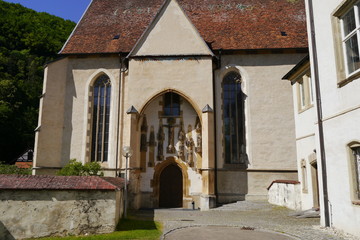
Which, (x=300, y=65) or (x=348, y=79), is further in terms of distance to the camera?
(x=300, y=65)

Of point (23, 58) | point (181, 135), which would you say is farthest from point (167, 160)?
point (23, 58)

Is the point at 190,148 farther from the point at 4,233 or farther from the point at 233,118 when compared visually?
the point at 4,233

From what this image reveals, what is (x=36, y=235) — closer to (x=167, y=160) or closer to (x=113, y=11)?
(x=167, y=160)

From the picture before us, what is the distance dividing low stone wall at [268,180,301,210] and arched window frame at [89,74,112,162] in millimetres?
9458

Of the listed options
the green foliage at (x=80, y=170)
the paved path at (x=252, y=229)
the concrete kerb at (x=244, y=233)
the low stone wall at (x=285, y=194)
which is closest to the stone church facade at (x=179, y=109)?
the low stone wall at (x=285, y=194)

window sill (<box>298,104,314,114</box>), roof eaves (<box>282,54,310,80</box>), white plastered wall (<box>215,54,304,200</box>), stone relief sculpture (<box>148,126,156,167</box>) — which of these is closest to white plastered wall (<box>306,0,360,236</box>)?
roof eaves (<box>282,54,310,80</box>)

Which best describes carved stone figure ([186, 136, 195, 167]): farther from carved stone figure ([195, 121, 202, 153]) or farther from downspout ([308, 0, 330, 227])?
downspout ([308, 0, 330, 227])

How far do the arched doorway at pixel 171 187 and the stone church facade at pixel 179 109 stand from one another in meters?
0.06

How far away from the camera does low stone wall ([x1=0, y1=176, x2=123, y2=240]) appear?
809 centimetres

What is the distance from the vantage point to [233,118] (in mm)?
17547

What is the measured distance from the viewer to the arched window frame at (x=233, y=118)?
17.1 metres

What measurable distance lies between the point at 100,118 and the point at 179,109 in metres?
4.90

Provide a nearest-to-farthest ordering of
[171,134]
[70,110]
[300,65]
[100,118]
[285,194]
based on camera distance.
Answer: [300,65]
[285,194]
[171,134]
[100,118]
[70,110]

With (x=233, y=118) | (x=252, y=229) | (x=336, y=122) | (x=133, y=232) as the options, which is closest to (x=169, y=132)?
(x=233, y=118)
